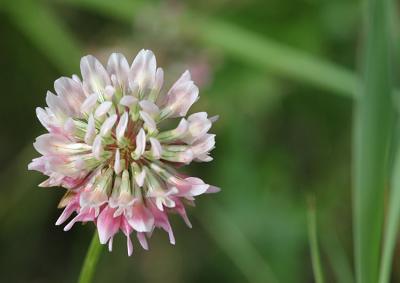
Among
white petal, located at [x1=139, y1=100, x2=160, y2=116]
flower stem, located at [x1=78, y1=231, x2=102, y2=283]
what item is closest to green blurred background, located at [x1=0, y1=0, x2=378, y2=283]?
flower stem, located at [x1=78, y1=231, x2=102, y2=283]

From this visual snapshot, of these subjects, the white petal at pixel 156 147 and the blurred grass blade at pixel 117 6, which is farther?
the blurred grass blade at pixel 117 6

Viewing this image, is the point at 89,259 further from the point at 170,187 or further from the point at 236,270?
the point at 236,270

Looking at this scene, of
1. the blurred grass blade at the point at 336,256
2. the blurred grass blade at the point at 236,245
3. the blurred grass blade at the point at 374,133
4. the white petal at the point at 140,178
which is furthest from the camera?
the blurred grass blade at the point at 236,245

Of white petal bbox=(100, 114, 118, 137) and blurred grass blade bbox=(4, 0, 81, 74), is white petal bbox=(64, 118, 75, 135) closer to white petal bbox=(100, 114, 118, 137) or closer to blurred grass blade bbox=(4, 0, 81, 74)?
white petal bbox=(100, 114, 118, 137)

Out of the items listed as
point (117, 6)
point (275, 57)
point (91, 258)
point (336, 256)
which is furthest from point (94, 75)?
point (117, 6)

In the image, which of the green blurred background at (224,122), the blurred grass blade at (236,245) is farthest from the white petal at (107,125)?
the green blurred background at (224,122)

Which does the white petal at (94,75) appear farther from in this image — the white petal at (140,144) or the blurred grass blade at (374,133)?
the blurred grass blade at (374,133)

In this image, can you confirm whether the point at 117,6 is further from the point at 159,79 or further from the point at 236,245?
the point at 159,79
